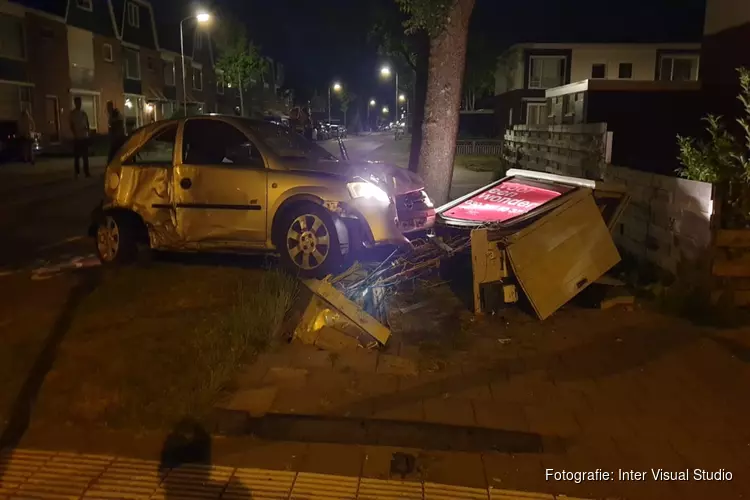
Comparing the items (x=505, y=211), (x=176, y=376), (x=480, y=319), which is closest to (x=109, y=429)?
(x=176, y=376)

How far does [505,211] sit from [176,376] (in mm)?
4200

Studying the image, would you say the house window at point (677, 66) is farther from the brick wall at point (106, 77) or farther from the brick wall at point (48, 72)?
the brick wall at point (48, 72)

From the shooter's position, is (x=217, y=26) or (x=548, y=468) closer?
(x=548, y=468)

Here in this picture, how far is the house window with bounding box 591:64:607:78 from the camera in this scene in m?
40.8

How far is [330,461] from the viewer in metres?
4.00

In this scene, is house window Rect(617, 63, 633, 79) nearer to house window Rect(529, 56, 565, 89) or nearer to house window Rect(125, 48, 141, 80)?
house window Rect(529, 56, 565, 89)

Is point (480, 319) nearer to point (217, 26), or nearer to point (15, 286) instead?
point (15, 286)

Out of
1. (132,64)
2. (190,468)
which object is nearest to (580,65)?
(132,64)

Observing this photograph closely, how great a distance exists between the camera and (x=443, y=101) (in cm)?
1029

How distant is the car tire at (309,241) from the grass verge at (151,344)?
39 centimetres

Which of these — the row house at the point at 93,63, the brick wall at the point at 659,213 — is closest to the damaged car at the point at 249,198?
the brick wall at the point at 659,213

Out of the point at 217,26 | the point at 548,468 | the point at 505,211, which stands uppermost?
the point at 217,26

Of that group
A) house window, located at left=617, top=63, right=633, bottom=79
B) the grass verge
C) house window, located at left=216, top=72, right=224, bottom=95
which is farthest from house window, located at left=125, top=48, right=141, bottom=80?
the grass verge

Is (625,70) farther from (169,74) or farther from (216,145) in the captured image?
(216,145)
